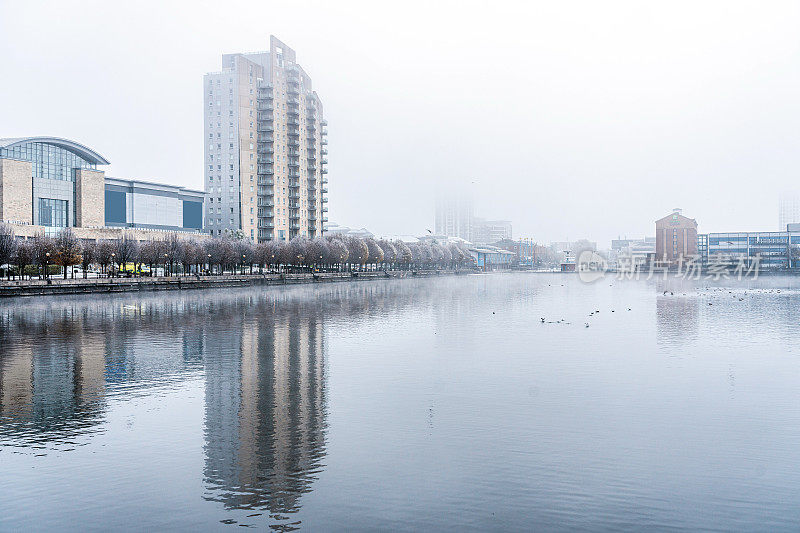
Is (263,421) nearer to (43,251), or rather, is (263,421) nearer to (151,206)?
(43,251)

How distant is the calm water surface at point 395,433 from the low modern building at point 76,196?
9232 cm

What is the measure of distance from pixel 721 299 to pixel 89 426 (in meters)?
60.6

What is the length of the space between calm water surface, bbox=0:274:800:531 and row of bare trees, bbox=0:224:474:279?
51.6 metres

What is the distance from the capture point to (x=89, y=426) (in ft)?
50.4

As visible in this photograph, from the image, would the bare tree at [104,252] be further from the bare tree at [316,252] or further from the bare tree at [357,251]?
the bare tree at [357,251]

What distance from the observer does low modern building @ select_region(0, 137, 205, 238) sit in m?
111

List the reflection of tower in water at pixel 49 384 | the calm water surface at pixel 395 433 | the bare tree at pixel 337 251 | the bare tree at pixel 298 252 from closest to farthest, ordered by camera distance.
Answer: the calm water surface at pixel 395 433
the reflection of tower in water at pixel 49 384
the bare tree at pixel 298 252
the bare tree at pixel 337 251

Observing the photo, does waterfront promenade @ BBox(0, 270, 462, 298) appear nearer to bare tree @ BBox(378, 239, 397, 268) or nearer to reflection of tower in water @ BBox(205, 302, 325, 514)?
reflection of tower in water @ BBox(205, 302, 325, 514)

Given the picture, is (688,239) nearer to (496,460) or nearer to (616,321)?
(616,321)

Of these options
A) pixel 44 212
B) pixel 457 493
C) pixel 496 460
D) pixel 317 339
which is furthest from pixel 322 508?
pixel 44 212

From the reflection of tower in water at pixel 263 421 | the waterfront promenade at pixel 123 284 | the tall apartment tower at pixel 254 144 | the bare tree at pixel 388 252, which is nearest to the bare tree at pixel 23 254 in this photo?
the waterfront promenade at pixel 123 284

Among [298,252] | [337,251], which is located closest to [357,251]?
[337,251]

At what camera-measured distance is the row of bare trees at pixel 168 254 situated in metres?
77.6

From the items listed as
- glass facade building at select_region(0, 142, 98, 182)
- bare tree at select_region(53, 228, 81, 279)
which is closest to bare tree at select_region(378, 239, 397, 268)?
glass facade building at select_region(0, 142, 98, 182)
